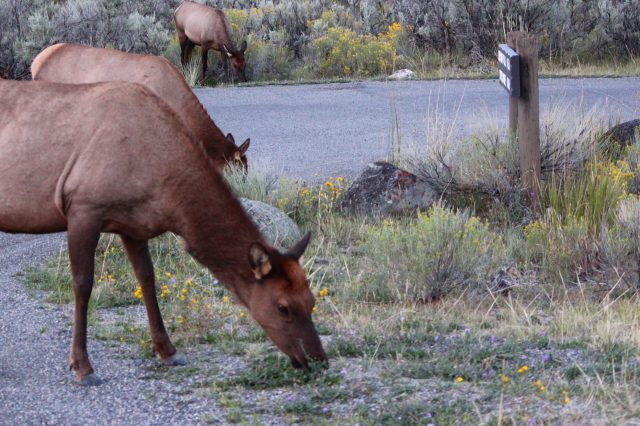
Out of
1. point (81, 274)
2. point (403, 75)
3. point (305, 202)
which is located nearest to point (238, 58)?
point (403, 75)

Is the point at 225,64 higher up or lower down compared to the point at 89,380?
higher up

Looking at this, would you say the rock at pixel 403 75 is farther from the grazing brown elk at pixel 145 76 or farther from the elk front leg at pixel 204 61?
the grazing brown elk at pixel 145 76

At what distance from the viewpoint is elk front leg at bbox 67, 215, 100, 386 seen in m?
6.14

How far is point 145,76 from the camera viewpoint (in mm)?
10117

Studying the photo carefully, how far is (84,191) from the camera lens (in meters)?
6.10

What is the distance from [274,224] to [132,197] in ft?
10.1

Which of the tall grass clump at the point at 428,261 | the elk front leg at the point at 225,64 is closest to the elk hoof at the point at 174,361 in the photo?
the tall grass clump at the point at 428,261

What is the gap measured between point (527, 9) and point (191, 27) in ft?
20.1

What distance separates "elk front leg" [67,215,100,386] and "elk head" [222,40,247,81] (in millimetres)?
13710

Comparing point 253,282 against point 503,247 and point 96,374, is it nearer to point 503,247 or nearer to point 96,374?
point 96,374

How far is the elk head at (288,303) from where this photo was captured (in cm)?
590

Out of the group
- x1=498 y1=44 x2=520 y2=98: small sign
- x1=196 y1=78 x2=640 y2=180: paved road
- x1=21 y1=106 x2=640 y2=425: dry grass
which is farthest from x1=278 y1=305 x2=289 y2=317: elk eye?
x1=196 y1=78 x2=640 y2=180: paved road

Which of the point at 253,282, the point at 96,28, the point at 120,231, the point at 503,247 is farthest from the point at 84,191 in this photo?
the point at 96,28

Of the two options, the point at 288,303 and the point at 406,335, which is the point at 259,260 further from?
the point at 406,335
